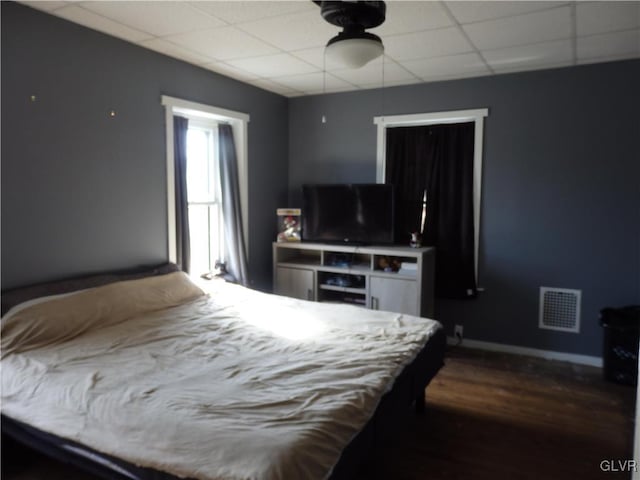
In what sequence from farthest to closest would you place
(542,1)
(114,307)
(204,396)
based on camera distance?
(114,307)
(542,1)
(204,396)

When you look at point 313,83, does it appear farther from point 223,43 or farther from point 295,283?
point 295,283

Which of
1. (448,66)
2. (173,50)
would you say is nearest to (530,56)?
(448,66)

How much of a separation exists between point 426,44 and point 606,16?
108 centimetres

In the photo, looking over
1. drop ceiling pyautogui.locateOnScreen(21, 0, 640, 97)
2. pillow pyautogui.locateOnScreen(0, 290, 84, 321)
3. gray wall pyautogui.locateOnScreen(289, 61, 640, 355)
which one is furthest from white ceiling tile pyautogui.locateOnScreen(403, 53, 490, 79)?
pillow pyautogui.locateOnScreen(0, 290, 84, 321)

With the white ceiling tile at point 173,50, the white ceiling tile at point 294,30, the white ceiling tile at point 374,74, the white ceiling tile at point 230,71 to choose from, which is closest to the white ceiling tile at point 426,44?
the white ceiling tile at point 374,74

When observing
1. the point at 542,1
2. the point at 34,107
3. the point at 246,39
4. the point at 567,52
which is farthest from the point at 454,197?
the point at 34,107

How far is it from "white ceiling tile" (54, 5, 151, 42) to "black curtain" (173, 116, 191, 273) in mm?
712

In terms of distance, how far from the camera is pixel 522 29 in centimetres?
288

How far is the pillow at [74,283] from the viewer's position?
8.11 feet

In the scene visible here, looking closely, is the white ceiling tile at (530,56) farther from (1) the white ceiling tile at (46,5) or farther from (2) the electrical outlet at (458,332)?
(1) the white ceiling tile at (46,5)

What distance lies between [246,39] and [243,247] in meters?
1.88

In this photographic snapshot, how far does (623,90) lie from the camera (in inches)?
140

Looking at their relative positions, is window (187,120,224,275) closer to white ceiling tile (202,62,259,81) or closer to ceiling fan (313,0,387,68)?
white ceiling tile (202,62,259,81)

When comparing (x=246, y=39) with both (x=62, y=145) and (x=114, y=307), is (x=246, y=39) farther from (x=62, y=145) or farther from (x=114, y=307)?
(x=114, y=307)
